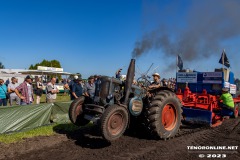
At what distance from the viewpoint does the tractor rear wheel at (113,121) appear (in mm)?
Result: 4906

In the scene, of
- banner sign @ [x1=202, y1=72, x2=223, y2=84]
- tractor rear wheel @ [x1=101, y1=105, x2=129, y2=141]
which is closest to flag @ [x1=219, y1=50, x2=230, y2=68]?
banner sign @ [x1=202, y1=72, x2=223, y2=84]

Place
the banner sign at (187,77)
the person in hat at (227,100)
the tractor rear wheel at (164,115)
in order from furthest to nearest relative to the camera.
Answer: the banner sign at (187,77), the person in hat at (227,100), the tractor rear wheel at (164,115)

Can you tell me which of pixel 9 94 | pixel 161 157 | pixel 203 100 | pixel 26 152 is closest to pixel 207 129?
pixel 203 100

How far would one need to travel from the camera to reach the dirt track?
495 cm

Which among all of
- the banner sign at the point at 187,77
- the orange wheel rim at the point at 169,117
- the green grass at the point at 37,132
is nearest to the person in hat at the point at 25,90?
the green grass at the point at 37,132

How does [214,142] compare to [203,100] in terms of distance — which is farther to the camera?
[203,100]

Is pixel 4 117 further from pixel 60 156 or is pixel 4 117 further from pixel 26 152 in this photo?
pixel 60 156

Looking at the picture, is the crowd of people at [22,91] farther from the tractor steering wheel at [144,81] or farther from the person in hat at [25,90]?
the tractor steering wheel at [144,81]

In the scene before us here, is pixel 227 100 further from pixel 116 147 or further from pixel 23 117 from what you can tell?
pixel 23 117

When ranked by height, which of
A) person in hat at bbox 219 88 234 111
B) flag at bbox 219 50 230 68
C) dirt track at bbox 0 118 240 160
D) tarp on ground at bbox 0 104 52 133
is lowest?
dirt track at bbox 0 118 240 160

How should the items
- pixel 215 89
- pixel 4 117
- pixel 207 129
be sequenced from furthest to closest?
pixel 215 89 < pixel 207 129 < pixel 4 117

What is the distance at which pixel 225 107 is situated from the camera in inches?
339

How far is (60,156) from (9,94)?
610 cm

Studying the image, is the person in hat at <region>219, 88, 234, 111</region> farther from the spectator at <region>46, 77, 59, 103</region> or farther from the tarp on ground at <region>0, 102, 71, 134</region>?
the spectator at <region>46, 77, 59, 103</region>
